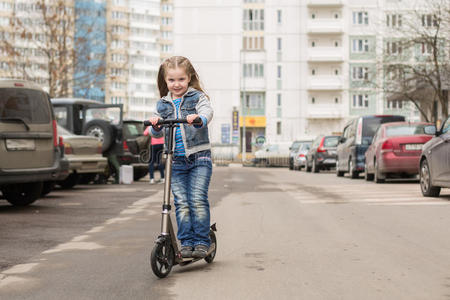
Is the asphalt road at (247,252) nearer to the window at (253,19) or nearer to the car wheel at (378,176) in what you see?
the car wheel at (378,176)

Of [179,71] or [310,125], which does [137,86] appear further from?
[179,71]

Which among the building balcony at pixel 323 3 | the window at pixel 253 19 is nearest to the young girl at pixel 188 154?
the building balcony at pixel 323 3

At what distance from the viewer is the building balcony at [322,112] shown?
7294 centimetres

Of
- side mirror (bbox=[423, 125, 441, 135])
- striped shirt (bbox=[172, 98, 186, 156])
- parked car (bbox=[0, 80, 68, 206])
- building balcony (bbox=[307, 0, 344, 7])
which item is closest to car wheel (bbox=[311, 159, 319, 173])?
side mirror (bbox=[423, 125, 441, 135])

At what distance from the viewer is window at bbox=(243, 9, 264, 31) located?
73.5 m

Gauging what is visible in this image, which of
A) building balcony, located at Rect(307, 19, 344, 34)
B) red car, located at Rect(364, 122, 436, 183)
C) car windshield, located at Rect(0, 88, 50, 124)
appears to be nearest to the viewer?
car windshield, located at Rect(0, 88, 50, 124)

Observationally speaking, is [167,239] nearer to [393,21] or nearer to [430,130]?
[430,130]

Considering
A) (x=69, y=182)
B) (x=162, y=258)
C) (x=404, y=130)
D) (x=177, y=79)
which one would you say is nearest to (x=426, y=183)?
(x=404, y=130)

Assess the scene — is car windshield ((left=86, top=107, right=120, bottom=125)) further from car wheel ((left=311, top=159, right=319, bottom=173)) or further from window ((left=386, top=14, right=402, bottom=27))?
window ((left=386, top=14, right=402, bottom=27))

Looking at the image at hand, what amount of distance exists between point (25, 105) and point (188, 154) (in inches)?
240

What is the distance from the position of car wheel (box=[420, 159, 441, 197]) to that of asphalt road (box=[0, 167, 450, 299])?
0.82 m

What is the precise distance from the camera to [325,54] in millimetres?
72375

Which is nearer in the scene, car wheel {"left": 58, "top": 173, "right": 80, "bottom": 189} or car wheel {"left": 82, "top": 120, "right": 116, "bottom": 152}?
car wheel {"left": 58, "top": 173, "right": 80, "bottom": 189}

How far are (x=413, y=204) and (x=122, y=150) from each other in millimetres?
9362
